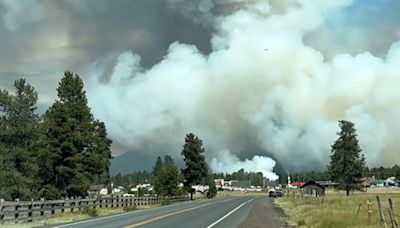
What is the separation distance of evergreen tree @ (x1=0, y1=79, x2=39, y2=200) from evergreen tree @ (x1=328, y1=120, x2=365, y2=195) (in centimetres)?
7585

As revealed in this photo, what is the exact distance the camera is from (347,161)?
121 m

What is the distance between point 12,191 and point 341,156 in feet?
268

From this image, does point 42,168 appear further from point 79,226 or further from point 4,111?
point 79,226

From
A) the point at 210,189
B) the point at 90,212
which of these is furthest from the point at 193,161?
the point at 90,212

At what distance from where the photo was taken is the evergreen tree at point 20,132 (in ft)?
198

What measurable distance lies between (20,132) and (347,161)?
79.0m

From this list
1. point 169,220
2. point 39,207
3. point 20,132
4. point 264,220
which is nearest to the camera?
point 169,220

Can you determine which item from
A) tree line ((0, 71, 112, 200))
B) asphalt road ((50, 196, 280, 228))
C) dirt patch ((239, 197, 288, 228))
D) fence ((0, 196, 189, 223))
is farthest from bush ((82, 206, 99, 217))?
tree line ((0, 71, 112, 200))

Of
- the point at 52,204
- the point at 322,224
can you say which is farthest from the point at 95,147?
the point at 322,224

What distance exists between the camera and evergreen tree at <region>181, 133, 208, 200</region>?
123 meters

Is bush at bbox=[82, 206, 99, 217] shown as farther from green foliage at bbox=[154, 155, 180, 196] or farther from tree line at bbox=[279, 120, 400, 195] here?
tree line at bbox=[279, 120, 400, 195]

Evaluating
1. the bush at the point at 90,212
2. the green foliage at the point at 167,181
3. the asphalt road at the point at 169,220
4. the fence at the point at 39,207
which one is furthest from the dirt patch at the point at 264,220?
the green foliage at the point at 167,181

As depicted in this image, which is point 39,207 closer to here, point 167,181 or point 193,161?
point 167,181

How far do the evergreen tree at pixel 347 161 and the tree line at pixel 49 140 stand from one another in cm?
6944
